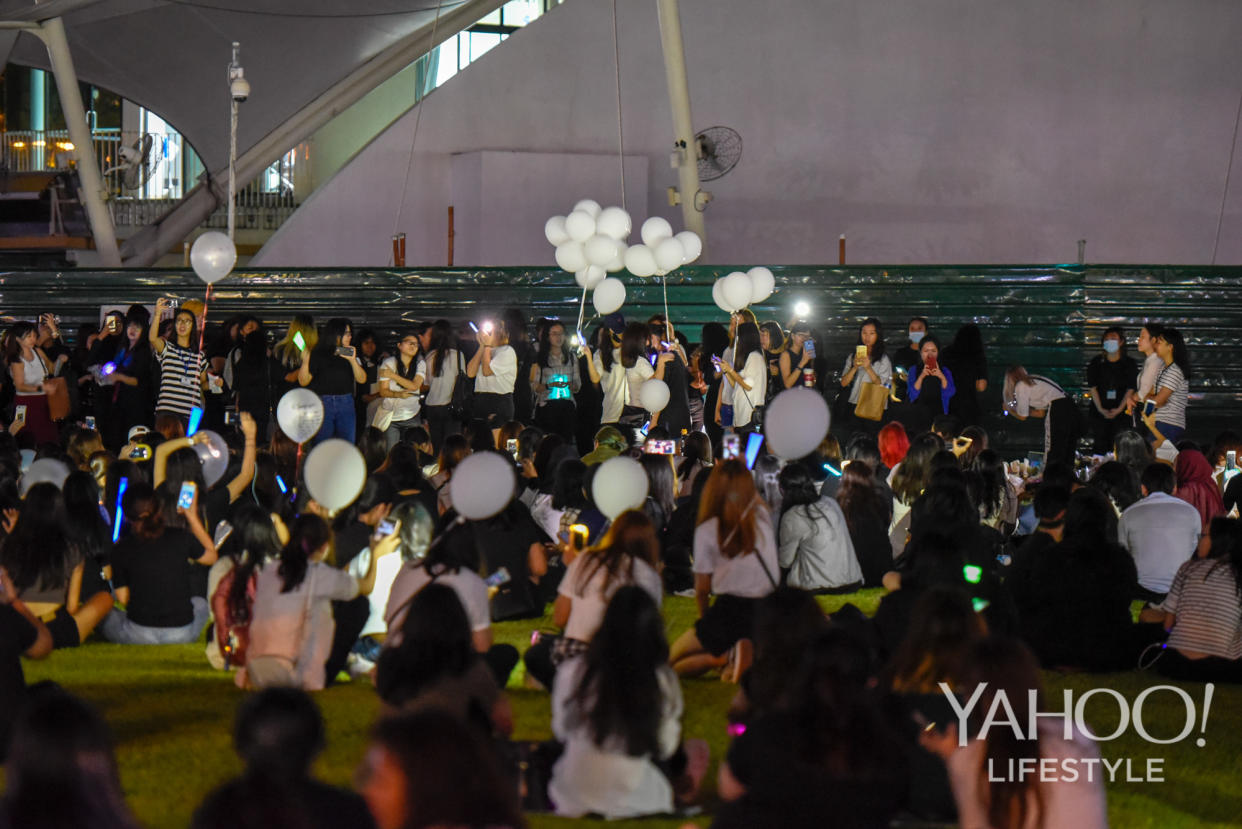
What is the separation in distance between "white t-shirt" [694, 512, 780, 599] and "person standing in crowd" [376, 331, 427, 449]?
19.9 feet

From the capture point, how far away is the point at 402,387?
42.0 feet

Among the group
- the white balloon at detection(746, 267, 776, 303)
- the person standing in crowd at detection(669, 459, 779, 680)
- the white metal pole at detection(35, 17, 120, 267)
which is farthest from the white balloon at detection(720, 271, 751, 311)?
the white metal pole at detection(35, 17, 120, 267)

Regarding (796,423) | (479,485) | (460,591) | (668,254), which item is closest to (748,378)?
(668,254)

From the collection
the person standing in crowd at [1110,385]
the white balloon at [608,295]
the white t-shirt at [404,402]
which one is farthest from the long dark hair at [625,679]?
the person standing in crowd at [1110,385]

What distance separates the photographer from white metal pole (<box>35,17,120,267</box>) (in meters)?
16.6

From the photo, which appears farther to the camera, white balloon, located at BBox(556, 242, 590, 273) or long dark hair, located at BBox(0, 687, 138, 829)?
white balloon, located at BBox(556, 242, 590, 273)

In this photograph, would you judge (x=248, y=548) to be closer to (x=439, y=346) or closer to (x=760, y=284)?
(x=439, y=346)

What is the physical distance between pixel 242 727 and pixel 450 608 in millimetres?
1398

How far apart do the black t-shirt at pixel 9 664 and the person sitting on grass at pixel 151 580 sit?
202 centimetres

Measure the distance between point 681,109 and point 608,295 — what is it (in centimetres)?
266

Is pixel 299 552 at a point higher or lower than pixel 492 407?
lower

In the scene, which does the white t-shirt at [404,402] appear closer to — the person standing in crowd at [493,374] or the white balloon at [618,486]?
the person standing in crowd at [493,374]

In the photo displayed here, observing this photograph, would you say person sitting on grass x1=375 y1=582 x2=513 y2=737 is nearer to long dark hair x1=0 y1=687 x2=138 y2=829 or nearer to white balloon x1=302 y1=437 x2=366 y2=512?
long dark hair x1=0 y1=687 x2=138 y2=829

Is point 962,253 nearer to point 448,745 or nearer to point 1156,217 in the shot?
point 1156,217
